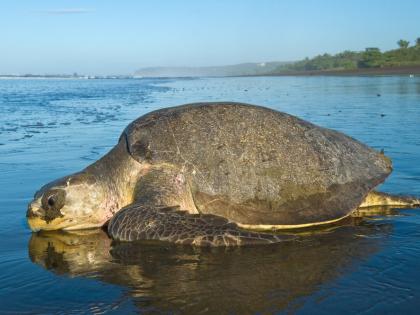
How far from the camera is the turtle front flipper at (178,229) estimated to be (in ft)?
12.0

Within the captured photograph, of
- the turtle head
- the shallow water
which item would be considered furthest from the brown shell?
the turtle head

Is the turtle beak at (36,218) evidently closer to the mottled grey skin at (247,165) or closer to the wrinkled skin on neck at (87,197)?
the wrinkled skin on neck at (87,197)

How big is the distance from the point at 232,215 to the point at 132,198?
3.39 feet

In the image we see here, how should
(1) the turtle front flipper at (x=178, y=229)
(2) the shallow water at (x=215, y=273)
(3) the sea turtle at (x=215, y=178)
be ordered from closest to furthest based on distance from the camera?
(2) the shallow water at (x=215, y=273) → (1) the turtle front flipper at (x=178, y=229) → (3) the sea turtle at (x=215, y=178)

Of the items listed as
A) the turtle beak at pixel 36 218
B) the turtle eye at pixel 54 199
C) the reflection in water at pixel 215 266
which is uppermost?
the turtle eye at pixel 54 199

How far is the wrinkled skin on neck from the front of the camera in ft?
14.4

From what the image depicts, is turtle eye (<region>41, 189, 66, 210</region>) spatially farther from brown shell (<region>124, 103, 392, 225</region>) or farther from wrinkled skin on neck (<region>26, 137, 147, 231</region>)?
brown shell (<region>124, 103, 392, 225</region>)

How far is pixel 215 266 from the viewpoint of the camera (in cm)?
335

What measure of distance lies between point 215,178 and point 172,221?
0.70 metres

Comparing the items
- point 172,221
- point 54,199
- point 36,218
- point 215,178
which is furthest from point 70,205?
point 215,178

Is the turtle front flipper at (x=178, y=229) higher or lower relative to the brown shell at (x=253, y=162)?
lower

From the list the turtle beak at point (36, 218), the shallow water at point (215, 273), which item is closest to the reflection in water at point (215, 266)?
the shallow water at point (215, 273)

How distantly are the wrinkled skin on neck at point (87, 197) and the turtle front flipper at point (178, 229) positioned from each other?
523 mm

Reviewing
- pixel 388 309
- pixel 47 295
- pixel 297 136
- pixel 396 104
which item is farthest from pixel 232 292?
pixel 396 104
